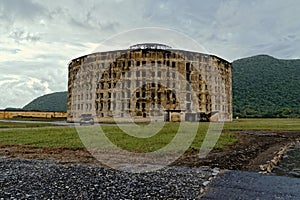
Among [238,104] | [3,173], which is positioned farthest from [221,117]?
[3,173]

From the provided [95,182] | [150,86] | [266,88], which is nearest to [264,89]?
[266,88]

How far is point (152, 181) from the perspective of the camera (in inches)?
412

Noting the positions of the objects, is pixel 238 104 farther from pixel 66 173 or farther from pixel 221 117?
pixel 66 173

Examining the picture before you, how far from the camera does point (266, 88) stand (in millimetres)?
115625

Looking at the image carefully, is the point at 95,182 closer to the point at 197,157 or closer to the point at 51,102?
the point at 197,157

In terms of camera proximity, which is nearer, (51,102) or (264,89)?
(264,89)

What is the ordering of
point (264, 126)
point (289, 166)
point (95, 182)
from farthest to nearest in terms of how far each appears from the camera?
point (264, 126) < point (289, 166) < point (95, 182)

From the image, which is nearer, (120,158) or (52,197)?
(52,197)

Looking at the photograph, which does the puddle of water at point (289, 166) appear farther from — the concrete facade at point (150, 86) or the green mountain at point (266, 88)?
the green mountain at point (266, 88)

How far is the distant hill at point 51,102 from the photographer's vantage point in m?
146

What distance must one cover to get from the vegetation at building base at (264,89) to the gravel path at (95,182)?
271 ft

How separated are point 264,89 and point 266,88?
3.81ft

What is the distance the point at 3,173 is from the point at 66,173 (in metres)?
2.54

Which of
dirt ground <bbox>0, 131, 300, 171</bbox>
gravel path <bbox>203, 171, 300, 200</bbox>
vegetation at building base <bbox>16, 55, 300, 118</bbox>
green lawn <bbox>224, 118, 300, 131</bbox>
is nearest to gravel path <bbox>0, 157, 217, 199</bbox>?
gravel path <bbox>203, 171, 300, 200</bbox>
